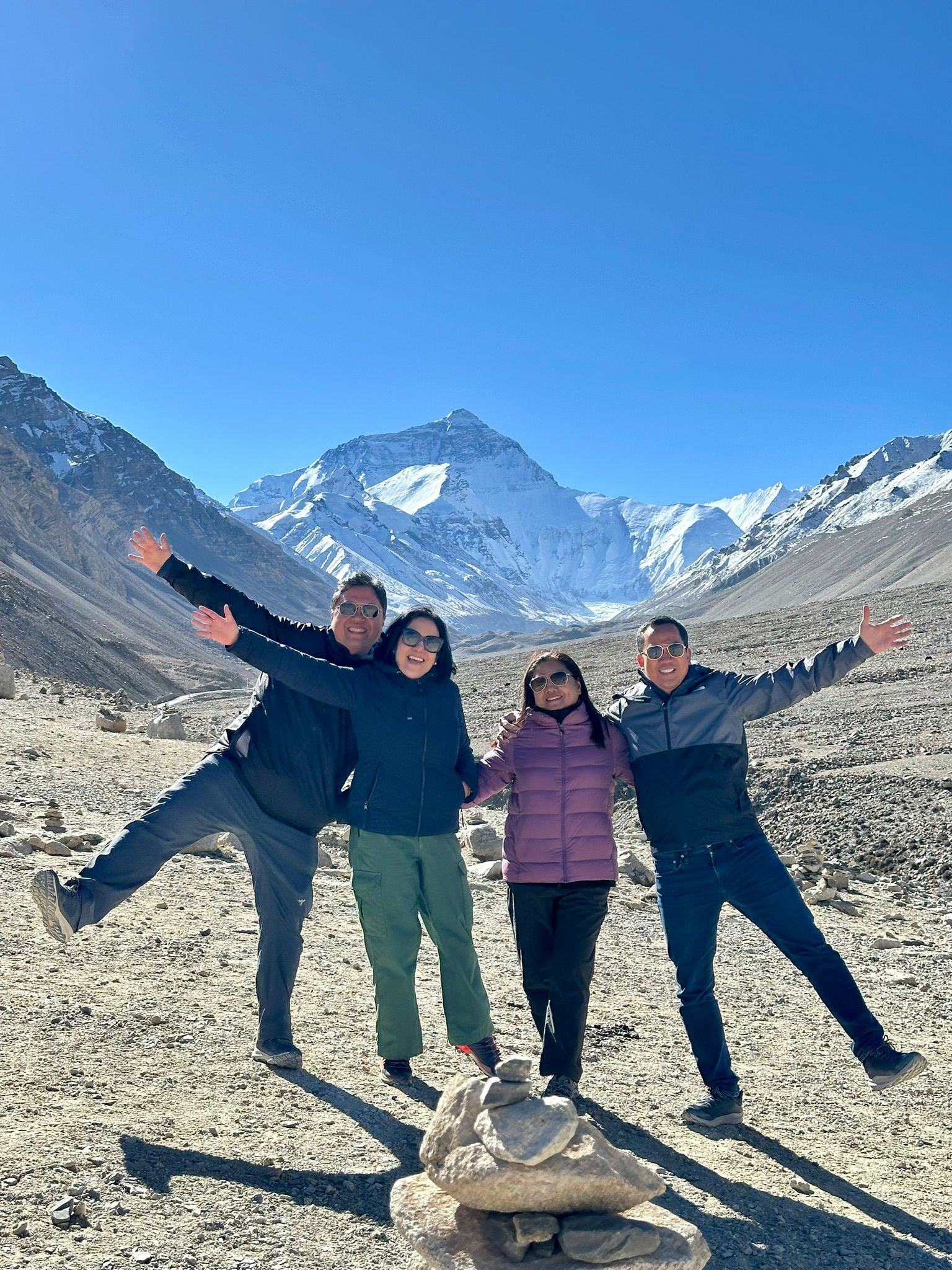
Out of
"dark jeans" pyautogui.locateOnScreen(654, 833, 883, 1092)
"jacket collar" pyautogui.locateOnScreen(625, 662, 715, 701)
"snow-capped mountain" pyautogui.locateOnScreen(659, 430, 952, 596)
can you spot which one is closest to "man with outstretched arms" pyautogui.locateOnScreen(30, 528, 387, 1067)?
"jacket collar" pyautogui.locateOnScreen(625, 662, 715, 701)

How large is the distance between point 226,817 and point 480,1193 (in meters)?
2.37

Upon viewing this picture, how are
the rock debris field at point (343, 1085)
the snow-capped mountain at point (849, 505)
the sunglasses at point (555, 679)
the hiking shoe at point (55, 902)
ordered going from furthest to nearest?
the snow-capped mountain at point (849, 505), the sunglasses at point (555, 679), the hiking shoe at point (55, 902), the rock debris field at point (343, 1085)

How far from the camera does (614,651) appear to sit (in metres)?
47.5

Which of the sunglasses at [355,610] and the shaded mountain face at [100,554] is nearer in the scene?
the sunglasses at [355,610]

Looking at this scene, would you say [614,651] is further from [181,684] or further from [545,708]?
[545,708]

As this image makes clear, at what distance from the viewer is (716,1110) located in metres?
4.92

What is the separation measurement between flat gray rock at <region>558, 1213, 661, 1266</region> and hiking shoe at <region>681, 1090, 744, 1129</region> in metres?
A: 1.74

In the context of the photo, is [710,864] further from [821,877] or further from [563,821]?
[821,877]

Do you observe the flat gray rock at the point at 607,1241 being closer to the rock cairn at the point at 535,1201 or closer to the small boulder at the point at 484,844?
the rock cairn at the point at 535,1201

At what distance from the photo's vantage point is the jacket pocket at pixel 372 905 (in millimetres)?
5016

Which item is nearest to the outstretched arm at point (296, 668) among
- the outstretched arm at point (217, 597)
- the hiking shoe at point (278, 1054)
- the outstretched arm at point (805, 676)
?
the outstretched arm at point (217, 597)

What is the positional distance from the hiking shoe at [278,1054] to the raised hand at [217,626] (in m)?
1.97

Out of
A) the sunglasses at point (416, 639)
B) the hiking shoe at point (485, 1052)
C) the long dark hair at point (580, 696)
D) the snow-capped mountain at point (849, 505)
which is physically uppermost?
the snow-capped mountain at point (849, 505)

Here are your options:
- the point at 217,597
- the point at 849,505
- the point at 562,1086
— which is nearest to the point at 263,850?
the point at 217,597
